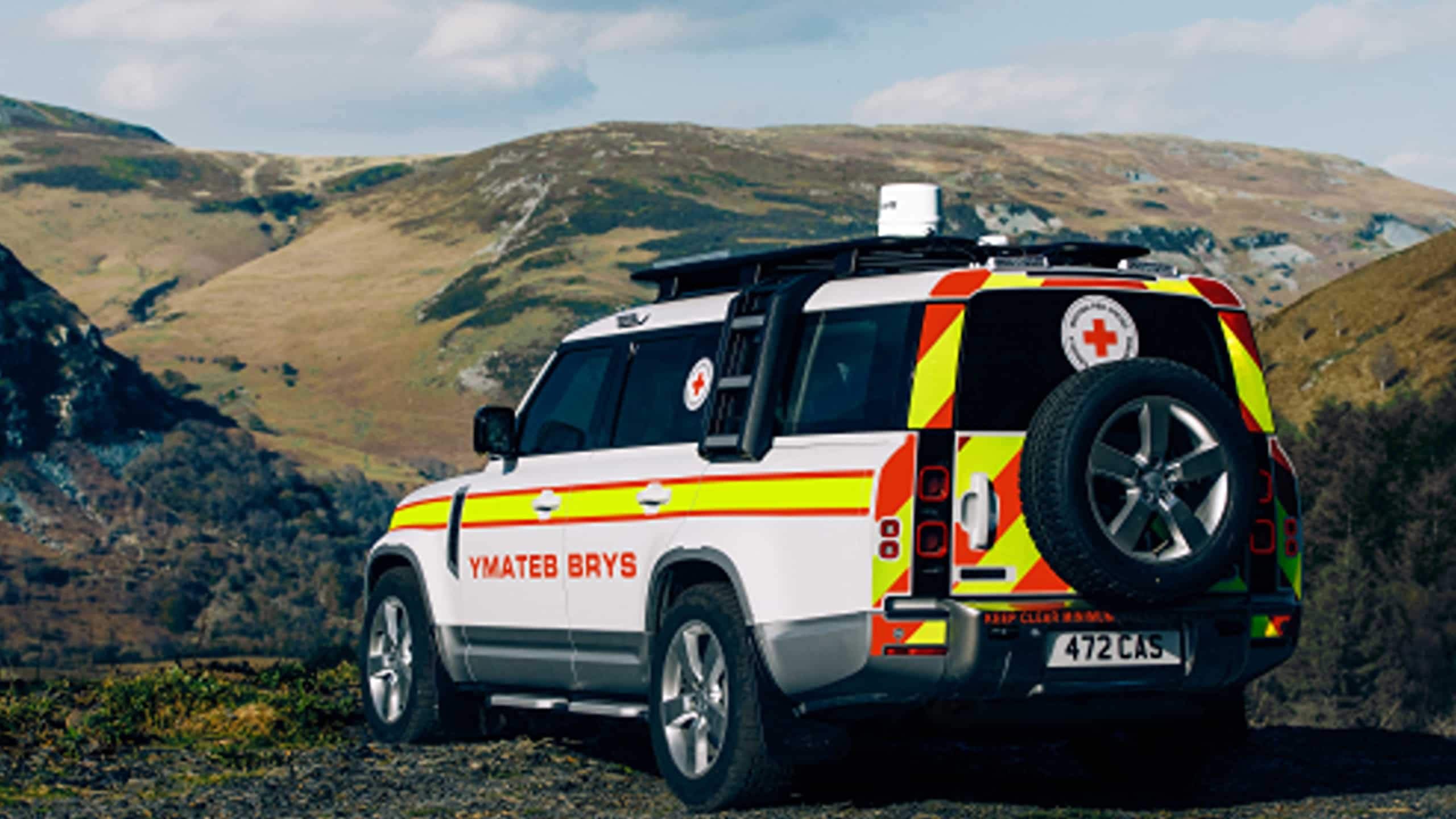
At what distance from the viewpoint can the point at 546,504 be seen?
9133 millimetres

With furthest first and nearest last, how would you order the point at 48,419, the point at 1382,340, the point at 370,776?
the point at 48,419 → the point at 1382,340 → the point at 370,776

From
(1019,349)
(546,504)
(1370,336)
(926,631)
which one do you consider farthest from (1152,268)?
(1370,336)

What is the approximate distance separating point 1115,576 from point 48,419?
17782cm

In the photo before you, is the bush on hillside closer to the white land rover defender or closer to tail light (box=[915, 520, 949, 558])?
the white land rover defender

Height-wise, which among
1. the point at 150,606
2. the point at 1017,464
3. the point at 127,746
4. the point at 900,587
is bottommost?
the point at 150,606

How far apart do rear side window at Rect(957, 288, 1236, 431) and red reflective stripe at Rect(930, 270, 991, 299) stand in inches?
1.8

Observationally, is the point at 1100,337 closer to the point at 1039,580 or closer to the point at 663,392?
the point at 1039,580

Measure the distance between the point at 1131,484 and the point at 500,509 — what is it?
3.72m

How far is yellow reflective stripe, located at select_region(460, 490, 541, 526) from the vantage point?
9.34 metres

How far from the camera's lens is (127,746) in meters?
10.1

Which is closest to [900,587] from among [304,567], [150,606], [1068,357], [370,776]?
[1068,357]

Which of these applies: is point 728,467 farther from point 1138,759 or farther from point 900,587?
point 1138,759

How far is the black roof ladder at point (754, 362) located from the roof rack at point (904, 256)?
0.21 feet

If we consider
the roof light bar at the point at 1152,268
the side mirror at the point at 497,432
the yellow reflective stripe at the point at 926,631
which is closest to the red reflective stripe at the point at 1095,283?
the roof light bar at the point at 1152,268
